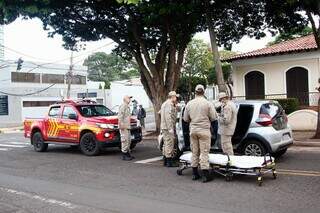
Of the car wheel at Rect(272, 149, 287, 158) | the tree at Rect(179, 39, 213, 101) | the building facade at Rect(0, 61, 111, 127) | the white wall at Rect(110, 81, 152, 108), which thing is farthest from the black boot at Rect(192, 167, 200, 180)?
the white wall at Rect(110, 81, 152, 108)

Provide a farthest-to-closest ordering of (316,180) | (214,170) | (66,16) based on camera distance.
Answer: (66,16) < (214,170) < (316,180)

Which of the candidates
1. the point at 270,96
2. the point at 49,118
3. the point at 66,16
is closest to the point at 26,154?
the point at 49,118

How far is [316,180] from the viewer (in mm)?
9305

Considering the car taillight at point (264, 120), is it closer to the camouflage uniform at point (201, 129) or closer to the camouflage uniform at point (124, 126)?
the camouflage uniform at point (201, 129)

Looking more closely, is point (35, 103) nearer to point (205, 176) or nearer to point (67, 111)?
point (67, 111)

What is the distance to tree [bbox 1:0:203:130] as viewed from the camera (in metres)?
19.1

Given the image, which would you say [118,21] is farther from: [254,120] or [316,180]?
[316,180]

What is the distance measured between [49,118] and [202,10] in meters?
6.84

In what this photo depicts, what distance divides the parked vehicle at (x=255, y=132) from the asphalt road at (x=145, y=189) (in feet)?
1.88

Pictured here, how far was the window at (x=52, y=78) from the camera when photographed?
5153 centimetres

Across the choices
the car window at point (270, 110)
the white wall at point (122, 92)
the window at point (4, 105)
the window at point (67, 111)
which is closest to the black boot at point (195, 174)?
the car window at point (270, 110)

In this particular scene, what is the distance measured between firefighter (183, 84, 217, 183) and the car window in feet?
7.86

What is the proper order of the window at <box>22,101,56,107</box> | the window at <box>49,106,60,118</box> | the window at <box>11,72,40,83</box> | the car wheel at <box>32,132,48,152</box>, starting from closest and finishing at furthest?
the window at <box>49,106,60,118</box>
the car wheel at <box>32,132,48,152</box>
the window at <box>11,72,40,83</box>
the window at <box>22,101,56,107</box>

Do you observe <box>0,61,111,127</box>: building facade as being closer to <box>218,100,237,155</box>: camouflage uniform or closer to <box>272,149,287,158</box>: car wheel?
<box>272,149,287,158</box>: car wheel
